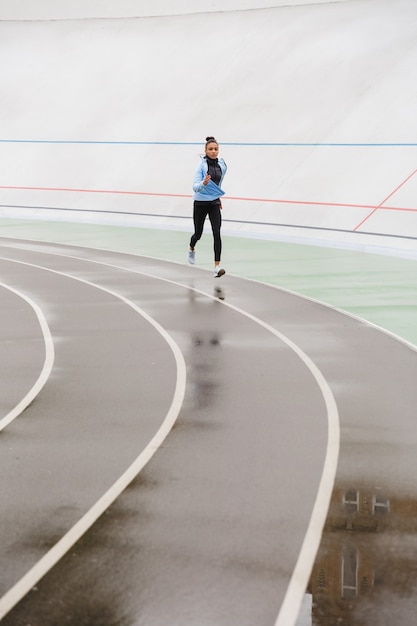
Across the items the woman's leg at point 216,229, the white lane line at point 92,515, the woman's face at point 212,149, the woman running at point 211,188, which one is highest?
the woman's face at point 212,149

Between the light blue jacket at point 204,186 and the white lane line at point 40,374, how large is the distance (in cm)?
353

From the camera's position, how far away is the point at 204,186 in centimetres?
1603

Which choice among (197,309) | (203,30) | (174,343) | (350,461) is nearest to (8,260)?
(197,309)

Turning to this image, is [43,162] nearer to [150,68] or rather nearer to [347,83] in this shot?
[150,68]

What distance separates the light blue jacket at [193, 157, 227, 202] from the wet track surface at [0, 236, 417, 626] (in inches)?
129

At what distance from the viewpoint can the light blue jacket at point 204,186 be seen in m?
16.0

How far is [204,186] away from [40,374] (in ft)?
23.4

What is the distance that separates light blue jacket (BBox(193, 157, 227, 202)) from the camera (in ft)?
52.6

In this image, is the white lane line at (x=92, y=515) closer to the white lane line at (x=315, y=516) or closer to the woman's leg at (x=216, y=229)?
the white lane line at (x=315, y=516)

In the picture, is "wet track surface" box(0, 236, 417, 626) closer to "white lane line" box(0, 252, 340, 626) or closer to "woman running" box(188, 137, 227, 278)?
"white lane line" box(0, 252, 340, 626)

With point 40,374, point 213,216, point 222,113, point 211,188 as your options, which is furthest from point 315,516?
point 222,113

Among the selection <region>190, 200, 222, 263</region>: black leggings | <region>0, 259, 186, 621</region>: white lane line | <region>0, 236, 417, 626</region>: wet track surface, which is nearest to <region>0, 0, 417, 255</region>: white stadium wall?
<region>190, 200, 222, 263</region>: black leggings

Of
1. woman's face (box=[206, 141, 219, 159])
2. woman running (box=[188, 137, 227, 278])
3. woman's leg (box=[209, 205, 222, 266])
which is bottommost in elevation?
woman's leg (box=[209, 205, 222, 266])

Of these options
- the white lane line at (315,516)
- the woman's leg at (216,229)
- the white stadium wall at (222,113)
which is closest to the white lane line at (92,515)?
the white lane line at (315,516)
